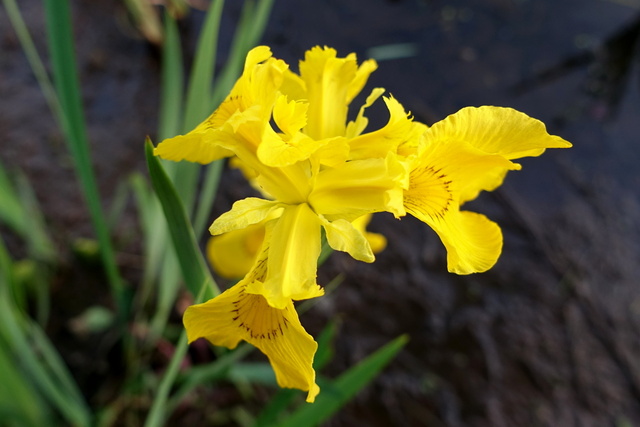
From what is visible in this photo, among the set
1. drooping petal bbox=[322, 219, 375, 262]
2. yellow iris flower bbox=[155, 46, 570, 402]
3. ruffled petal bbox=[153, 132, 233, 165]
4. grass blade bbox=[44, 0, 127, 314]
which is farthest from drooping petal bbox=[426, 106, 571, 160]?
grass blade bbox=[44, 0, 127, 314]

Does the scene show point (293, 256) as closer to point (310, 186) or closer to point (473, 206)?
point (310, 186)

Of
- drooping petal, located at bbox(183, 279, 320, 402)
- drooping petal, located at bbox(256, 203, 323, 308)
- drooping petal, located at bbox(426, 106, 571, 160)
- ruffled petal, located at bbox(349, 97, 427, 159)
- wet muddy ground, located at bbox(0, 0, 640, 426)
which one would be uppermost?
drooping petal, located at bbox(426, 106, 571, 160)

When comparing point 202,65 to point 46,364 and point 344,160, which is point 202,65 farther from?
point 46,364

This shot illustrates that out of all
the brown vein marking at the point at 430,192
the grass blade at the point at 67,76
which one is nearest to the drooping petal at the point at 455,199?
the brown vein marking at the point at 430,192

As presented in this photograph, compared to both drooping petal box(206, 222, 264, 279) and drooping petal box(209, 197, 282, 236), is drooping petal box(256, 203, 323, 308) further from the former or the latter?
drooping petal box(206, 222, 264, 279)

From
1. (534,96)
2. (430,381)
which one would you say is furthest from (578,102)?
(430,381)

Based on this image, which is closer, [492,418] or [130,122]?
[492,418]

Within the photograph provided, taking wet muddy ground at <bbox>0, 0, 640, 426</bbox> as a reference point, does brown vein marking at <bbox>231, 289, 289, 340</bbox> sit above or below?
above
